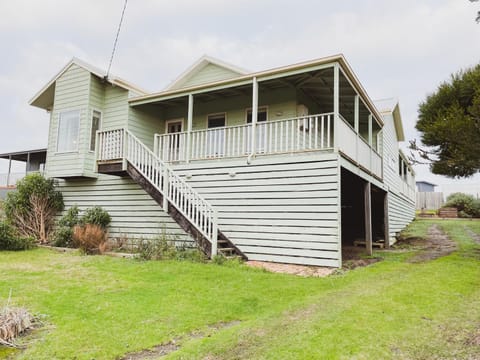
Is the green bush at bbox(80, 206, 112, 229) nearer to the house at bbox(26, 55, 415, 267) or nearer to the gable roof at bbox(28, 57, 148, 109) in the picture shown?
the house at bbox(26, 55, 415, 267)

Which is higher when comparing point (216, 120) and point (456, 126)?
point (216, 120)

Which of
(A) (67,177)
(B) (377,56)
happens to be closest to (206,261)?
(A) (67,177)

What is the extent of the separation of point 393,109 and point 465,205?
12.9 m

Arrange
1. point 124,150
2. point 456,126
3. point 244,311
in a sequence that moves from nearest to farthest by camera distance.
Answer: point 244,311 → point 456,126 → point 124,150

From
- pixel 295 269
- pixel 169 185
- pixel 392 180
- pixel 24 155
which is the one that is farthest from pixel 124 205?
pixel 24 155

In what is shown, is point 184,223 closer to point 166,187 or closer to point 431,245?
point 166,187

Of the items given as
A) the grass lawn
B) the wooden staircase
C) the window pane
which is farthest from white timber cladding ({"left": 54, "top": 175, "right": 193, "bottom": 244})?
the window pane

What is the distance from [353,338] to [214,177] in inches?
253

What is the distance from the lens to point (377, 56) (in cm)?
2050

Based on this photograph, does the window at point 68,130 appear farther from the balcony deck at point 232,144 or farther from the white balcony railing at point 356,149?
the white balcony railing at point 356,149

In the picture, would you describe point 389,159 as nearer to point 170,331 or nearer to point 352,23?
point 352,23

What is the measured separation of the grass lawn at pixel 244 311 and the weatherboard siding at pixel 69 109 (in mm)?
5036

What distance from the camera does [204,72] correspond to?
1291cm

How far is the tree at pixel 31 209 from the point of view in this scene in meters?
11.3
